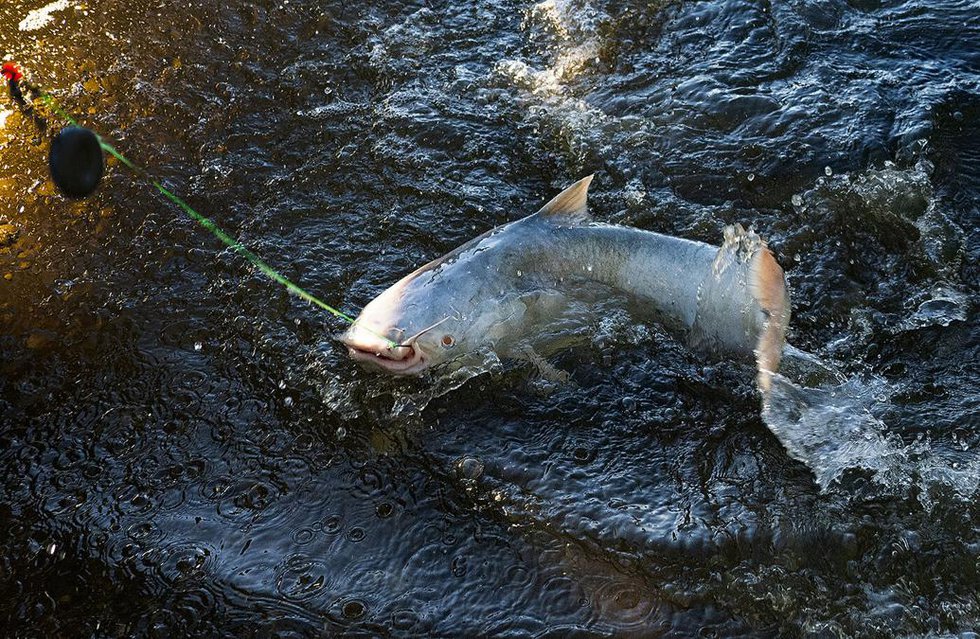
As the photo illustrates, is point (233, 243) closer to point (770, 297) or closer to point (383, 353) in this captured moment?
point (383, 353)

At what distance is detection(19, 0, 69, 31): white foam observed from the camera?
6.42m

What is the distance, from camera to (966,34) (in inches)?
225

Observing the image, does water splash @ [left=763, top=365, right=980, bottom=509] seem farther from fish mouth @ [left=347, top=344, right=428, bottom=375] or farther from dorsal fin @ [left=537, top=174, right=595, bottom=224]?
fish mouth @ [left=347, top=344, right=428, bottom=375]

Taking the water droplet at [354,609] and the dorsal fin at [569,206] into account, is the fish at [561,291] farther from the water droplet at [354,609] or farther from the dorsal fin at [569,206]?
the water droplet at [354,609]

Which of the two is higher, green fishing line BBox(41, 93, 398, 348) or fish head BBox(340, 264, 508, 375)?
fish head BBox(340, 264, 508, 375)

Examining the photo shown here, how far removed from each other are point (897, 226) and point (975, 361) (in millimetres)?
956

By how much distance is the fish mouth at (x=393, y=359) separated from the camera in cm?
369

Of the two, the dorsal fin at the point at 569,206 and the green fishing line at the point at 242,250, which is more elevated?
the dorsal fin at the point at 569,206

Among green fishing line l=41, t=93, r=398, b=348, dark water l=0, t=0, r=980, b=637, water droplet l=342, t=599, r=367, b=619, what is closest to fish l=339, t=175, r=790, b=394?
dark water l=0, t=0, r=980, b=637

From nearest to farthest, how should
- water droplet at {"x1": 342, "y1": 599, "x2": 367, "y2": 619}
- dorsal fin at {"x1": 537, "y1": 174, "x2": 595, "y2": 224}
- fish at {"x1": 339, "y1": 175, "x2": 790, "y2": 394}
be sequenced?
water droplet at {"x1": 342, "y1": 599, "x2": 367, "y2": 619}, fish at {"x1": 339, "y1": 175, "x2": 790, "y2": 394}, dorsal fin at {"x1": 537, "y1": 174, "x2": 595, "y2": 224}

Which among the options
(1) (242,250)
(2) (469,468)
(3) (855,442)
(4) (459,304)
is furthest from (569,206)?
(1) (242,250)

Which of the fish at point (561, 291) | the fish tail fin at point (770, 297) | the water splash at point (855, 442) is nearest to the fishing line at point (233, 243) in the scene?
the fish at point (561, 291)

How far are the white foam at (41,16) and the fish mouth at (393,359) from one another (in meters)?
4.44

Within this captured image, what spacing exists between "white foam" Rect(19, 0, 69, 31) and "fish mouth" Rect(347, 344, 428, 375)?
4444 millimetres
